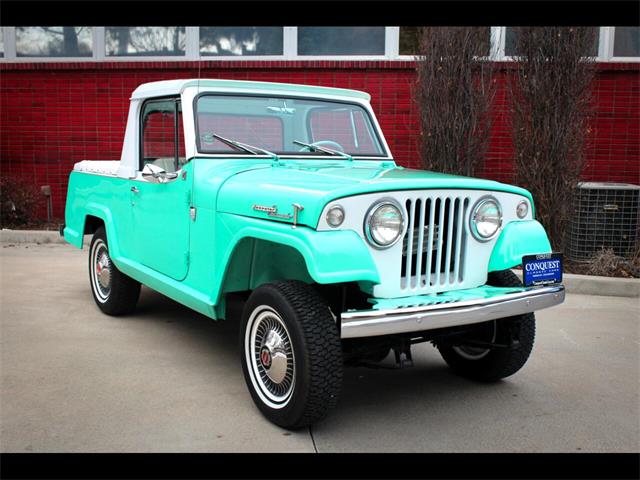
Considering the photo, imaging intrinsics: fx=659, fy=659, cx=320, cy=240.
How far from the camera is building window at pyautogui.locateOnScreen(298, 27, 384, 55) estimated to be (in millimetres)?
9766

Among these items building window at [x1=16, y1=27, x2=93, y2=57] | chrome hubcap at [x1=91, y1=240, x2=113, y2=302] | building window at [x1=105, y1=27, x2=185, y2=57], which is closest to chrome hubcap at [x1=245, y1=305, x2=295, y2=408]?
chrome hubcap at [x1=91, y1=240, x2=113, y2=302]

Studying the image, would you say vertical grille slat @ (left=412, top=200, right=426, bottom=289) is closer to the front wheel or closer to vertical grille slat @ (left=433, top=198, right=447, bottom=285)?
vertical grille slat @ (left=433, top=198, right=447, bottom=285)

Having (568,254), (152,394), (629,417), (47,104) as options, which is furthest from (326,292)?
(47,104)

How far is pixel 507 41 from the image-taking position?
31.0ft

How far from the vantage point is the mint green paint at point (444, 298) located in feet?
10.6

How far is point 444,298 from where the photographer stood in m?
3.36

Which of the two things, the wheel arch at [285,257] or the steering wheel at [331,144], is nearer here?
the wheel arch at [285,257]

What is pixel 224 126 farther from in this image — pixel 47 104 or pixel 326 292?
pixel 47 104

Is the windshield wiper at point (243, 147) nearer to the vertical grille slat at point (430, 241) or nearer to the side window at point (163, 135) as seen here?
the side window at point (163, 135)

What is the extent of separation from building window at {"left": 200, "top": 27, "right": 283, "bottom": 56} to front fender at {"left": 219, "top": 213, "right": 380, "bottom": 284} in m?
7.25

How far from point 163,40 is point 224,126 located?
256 inches

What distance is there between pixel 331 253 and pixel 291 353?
1.96 ft

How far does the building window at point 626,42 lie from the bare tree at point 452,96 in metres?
2.45

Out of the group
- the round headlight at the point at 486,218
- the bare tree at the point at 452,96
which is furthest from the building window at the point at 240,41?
the round headlight at the point at 486,218
